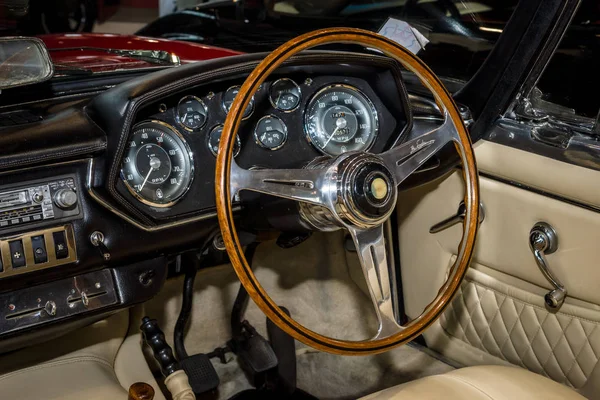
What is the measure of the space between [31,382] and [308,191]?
85 centimetres

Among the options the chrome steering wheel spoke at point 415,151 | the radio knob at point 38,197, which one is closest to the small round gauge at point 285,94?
the chrome steering wheel spoke at point 415,151

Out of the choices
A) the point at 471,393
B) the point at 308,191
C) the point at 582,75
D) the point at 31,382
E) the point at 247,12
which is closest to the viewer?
the point at 308,191

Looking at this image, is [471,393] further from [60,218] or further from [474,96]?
[60,218]

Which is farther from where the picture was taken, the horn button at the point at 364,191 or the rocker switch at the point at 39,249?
the rocker switch at the point at 39,249

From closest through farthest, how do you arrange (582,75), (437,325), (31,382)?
(31,382) < (582,75) < (437,325)

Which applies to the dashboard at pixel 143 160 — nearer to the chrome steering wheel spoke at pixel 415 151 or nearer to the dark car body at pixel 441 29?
the chrome steering wheel spoke at pixel 415 151

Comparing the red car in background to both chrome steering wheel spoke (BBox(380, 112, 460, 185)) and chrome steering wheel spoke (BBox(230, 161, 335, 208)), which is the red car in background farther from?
chrome steering wheel spoke (BBox(380, 112, 460, 185))

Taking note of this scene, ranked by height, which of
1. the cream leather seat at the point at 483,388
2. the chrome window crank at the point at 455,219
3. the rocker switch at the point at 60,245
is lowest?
the cream leather seat at the point at 483,388

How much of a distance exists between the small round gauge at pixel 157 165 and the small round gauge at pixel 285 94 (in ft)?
0.82

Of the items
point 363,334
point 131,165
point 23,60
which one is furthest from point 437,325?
point 23,60

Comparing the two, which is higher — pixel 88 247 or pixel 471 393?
pixel 88 247

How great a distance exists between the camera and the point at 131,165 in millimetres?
1576

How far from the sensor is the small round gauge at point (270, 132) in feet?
5.71

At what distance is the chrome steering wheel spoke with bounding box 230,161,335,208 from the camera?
4.62ft
